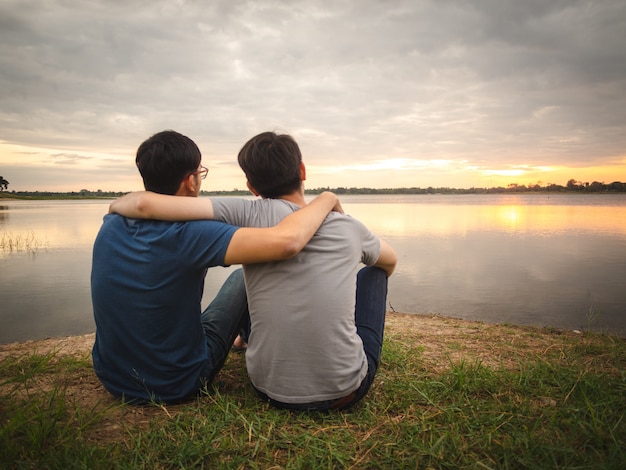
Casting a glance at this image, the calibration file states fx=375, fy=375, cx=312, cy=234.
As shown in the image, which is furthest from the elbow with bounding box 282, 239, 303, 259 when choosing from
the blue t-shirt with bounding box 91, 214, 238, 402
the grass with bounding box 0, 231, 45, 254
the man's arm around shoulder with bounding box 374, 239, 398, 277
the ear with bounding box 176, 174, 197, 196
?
the grass with bounding box 0, 231, 45, 254

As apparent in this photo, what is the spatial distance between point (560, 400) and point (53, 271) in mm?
12182

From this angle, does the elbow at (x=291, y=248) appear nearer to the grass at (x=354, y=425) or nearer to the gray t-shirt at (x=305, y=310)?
the gray t-shirt at (x=305, y=310)

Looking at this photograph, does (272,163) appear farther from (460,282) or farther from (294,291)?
(460,282)

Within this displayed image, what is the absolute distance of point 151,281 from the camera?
6.31 feet

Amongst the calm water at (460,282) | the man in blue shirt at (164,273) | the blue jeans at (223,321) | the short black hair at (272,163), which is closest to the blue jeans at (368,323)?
the blue jeans at (223,321)

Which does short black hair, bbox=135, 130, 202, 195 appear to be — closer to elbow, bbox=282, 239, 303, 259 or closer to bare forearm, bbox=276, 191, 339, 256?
bare forearm, bbox=276, 191, 339, 256

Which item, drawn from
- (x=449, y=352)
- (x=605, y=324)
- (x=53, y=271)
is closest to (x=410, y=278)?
(x=605, y=324)

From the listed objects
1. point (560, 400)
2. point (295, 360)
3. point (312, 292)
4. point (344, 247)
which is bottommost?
point (560, 400)

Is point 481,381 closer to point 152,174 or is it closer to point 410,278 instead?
point 152,174

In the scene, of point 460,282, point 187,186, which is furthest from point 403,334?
point 460,282

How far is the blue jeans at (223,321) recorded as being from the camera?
2334 mm

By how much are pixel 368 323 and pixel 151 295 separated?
1287 mm

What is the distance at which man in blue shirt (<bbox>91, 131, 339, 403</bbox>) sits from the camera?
5.96ft

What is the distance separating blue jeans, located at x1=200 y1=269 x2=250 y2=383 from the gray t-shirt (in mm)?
387
